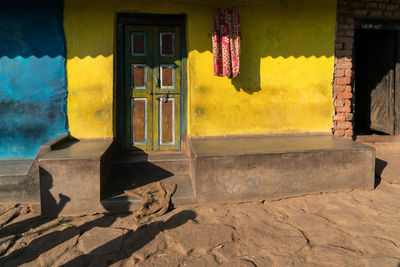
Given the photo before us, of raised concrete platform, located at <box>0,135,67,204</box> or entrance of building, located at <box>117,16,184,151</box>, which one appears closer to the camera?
raised concrete platform, located at <box>0,135,67,204</box>

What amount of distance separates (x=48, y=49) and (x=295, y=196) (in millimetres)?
4098

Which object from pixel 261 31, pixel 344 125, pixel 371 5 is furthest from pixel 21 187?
pixel 371 5

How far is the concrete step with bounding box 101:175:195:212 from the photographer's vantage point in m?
3.28

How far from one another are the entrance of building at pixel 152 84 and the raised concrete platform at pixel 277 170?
1.11 meters

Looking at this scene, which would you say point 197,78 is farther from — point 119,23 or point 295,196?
point 295,196

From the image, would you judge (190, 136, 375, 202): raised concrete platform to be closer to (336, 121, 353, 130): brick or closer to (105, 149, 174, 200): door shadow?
(105, 149, 174, 200): door shadow

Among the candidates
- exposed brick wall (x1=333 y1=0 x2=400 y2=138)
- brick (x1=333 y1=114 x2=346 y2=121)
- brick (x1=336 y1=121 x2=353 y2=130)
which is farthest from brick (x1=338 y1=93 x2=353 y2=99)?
brick (x1=336 y1=121 x2=353 y2=130)

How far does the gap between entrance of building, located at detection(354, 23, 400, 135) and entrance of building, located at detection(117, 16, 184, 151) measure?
3283mm


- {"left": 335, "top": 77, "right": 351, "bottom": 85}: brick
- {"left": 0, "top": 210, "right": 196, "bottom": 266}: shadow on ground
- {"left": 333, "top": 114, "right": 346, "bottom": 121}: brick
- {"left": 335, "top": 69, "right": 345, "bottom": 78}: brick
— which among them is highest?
{"left": 335, "top": 69, "right": 345, "bottom": 78}: brick

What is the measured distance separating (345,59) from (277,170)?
2.58m

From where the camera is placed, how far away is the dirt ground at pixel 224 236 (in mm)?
2320

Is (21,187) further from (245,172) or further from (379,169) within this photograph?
(379,169)

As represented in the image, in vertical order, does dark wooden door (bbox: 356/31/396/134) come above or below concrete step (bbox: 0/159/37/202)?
above

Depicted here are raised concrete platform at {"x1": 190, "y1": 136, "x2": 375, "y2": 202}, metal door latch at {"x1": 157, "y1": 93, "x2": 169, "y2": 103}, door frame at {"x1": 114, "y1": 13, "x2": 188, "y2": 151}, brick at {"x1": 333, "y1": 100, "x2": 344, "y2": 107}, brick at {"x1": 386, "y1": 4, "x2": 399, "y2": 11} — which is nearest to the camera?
raised concrete platform at {"x1": 190, "y1": 136, "x2": 375, "y2": 202}
